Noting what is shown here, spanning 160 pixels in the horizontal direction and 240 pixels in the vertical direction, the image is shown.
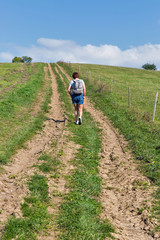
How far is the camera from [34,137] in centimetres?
994

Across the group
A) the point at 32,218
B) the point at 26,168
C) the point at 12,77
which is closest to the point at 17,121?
the point at 26,168

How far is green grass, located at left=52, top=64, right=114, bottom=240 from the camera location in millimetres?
4277

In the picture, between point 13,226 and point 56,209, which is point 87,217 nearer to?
point 56,209

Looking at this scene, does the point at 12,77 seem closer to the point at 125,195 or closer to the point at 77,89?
the point at 77,89

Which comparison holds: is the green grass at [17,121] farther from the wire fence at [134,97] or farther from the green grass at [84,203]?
the wire fence at [134,97]

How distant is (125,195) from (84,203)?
1419mm

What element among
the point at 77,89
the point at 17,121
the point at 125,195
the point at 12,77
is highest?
the point at 77,89

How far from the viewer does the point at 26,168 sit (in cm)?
689

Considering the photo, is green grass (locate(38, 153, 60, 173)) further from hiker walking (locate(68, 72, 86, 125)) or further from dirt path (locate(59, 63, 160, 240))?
hiker walking (locate(68, 72, 86, 125))

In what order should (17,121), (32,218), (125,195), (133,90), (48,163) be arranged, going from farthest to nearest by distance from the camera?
(133,90) < (17,121) < (48,163) < (125,195) < (32,218)

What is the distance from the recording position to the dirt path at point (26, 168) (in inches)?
191

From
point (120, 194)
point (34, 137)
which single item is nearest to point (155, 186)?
point (120, 194)

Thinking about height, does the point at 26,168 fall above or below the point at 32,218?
below

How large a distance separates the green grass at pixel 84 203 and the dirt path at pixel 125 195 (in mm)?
236
